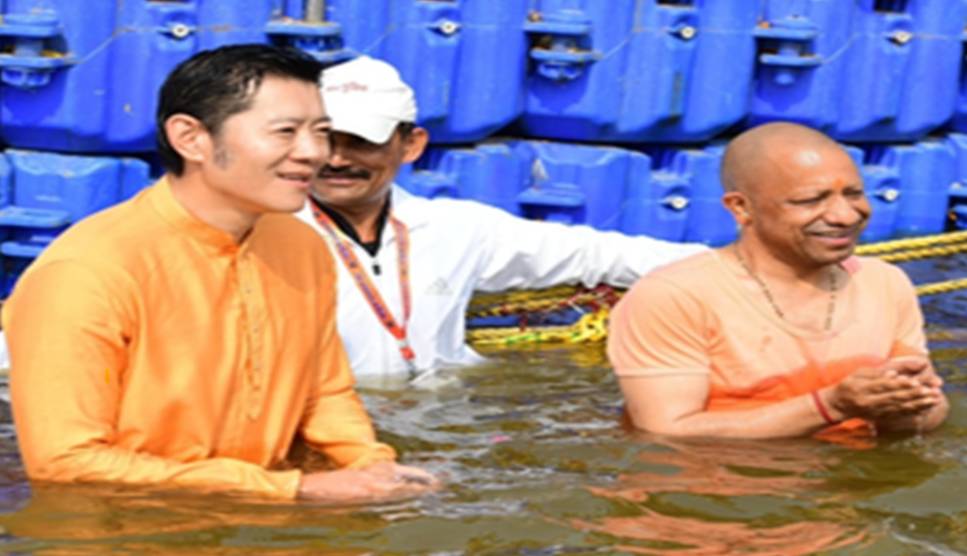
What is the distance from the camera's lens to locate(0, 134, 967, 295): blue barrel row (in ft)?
21.7

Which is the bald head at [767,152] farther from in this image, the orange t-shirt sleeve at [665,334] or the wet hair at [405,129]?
the wet hair at [405,129]

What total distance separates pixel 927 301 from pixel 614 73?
180cm

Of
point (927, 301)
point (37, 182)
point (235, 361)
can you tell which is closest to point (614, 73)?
point (927, 301)

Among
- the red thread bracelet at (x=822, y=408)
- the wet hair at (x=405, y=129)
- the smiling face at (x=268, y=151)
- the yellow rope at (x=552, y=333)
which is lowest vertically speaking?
the yellow rope at (x=552, y=333)

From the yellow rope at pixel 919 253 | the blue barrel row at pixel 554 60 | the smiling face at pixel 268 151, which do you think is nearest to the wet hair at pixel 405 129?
the blue barrel row at pixel 554 60

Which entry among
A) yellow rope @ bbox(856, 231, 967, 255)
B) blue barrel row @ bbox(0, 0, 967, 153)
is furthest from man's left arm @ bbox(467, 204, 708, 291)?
yellow rope @ bbox(856, 231, 967, 255)

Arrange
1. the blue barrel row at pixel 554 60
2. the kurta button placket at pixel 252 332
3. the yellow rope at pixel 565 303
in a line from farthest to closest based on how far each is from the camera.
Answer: the yellow rope at pixel 565 303
the blue barrel row at pixel 554 60
the kurta button placket at pixel 252 332

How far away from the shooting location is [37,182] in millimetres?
6598

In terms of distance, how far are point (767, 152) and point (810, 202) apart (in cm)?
20

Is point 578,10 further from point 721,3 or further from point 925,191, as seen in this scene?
point 925,191

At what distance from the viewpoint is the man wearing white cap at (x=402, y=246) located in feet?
20.0

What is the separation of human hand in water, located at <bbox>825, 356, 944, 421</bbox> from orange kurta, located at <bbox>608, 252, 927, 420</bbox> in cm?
23

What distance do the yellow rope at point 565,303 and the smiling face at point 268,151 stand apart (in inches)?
97.0

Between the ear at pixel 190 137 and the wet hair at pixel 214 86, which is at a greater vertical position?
the wet hair at pixel 214 86
